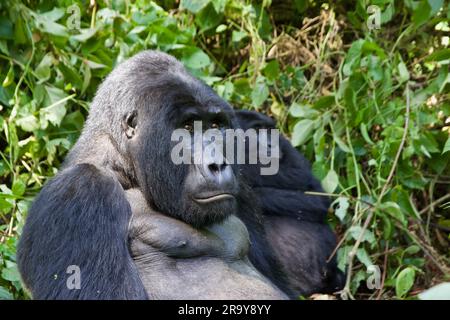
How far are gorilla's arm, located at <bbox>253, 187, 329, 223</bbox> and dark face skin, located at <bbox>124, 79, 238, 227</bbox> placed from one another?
1746 millimetres

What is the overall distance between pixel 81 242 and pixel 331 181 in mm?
2133

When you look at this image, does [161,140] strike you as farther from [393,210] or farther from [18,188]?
[393,210]

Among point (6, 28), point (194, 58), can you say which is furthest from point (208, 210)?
point (194, 58)

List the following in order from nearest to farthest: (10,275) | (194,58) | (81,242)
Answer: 1. (81,242)
2. (10,275)
3. (194,58)

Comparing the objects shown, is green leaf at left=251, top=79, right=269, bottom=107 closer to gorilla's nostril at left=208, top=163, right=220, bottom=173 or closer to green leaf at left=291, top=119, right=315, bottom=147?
green leaf at left=291, top=119, right=315, bottom=147

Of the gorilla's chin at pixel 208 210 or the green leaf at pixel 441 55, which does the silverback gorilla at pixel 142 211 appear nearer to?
the gorilla's chin at pixel 208 210

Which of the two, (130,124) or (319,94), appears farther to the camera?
(319,94)

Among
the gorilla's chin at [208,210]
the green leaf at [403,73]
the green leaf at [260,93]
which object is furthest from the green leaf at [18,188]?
the green leaf at [403,73]

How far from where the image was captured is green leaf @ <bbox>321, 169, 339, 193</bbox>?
5.03 metres

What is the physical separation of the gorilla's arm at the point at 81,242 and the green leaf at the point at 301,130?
6.90 feet

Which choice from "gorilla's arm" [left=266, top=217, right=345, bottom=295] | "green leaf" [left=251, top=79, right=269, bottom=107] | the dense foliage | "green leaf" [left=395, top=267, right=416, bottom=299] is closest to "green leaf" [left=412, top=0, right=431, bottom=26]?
the dense foliage

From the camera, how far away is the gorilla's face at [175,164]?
354cm

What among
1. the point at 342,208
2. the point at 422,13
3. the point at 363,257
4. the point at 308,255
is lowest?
the point at 308,255

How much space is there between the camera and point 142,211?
368 centimetres
